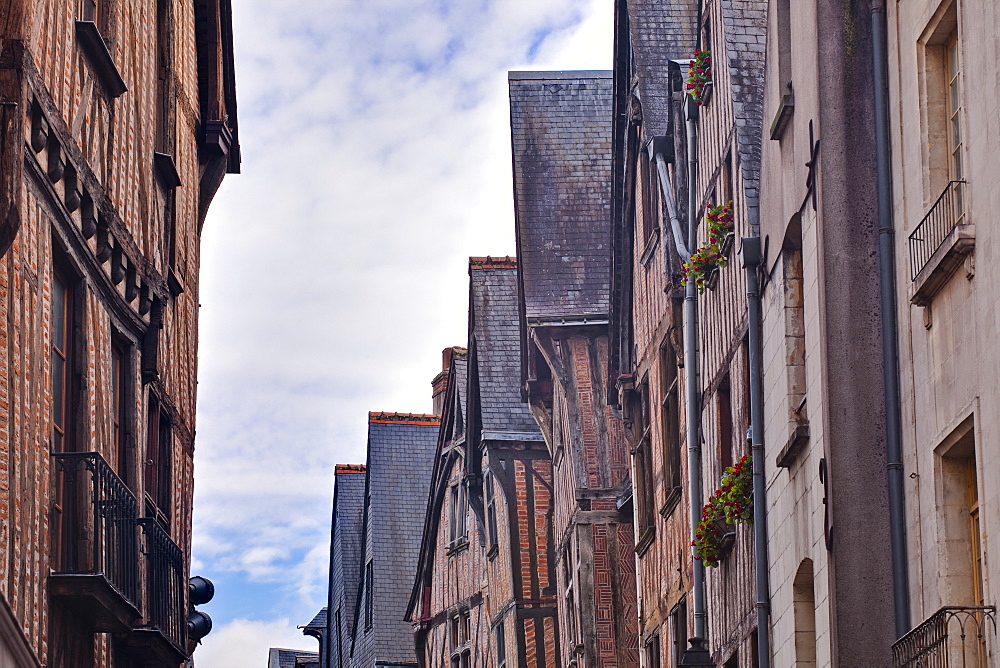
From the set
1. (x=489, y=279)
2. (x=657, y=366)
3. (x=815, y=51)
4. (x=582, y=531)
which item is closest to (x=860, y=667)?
(x=815, y=51)

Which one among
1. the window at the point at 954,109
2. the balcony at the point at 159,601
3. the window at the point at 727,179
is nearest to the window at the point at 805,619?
the window at the point at 954,109

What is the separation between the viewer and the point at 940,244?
8141 mm

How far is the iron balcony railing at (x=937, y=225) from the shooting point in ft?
26.4

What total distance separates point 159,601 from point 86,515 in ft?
8.64

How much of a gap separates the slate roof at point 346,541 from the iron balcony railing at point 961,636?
28.6 meters

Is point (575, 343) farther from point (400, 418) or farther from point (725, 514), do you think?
point (400, 418)

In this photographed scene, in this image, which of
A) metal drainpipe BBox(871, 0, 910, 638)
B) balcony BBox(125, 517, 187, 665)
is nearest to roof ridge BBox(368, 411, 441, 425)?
balcony BBox(125, 517, 187, 665)

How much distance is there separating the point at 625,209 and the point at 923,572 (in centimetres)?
1115

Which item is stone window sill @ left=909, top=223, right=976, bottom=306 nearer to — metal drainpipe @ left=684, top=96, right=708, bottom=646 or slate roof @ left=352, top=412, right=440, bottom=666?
metal drainpipe @ left=684, top=96, right=708, bottom=646

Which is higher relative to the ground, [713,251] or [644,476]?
[713,251]

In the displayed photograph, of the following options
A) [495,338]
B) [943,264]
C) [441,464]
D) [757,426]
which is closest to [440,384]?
[441,464]

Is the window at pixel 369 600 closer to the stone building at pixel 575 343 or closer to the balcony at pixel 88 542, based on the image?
the stone building at pixel 575 343

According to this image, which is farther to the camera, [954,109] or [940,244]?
[954,109]

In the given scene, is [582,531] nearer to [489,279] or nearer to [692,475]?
[692,475]
